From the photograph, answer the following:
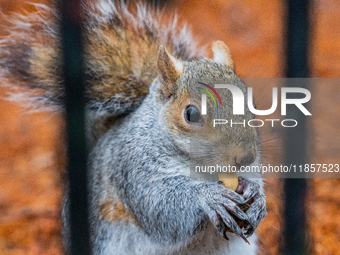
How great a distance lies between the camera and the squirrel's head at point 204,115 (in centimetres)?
77

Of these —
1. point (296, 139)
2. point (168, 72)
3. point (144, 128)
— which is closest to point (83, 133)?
point (144, 128)

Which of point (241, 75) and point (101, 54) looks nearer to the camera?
point (101, 54)

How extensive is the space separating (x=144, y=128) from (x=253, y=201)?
39 centimetres

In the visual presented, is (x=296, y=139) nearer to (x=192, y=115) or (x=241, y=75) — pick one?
(x=192, y=115)

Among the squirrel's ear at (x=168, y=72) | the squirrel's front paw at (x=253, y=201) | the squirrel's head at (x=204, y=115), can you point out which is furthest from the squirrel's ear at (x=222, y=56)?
the squirrel's front paw at (x=253, y=201)

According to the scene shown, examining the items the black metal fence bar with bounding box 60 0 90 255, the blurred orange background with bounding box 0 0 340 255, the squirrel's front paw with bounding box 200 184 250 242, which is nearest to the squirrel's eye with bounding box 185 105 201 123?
the squirrel's front paw with bounding box 200 184 250 242

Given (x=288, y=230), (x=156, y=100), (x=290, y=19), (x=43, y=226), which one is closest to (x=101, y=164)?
(x=156, y=100)

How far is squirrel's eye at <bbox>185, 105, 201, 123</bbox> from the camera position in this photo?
815mm

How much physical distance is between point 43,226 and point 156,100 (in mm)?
1457

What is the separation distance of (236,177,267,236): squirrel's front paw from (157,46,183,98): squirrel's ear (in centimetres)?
34

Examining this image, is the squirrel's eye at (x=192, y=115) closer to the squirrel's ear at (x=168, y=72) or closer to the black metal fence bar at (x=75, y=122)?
the squirrel's ear at (x=168, y=72)

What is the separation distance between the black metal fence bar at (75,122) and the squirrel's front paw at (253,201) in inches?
18.5

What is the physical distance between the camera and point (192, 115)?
2.71ft

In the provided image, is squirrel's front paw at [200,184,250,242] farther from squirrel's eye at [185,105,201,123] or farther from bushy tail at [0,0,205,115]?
bushy tail at [0,0,205,115]
